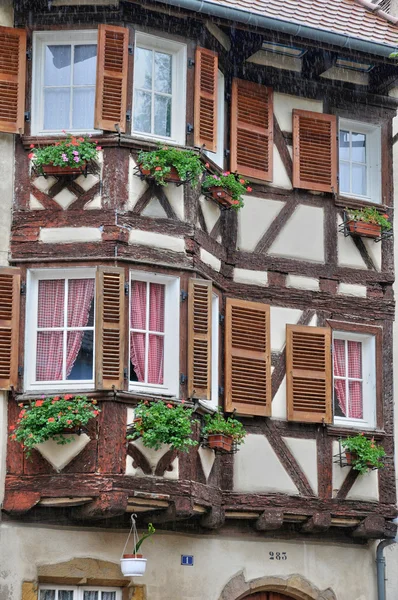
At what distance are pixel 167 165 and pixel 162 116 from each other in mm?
868

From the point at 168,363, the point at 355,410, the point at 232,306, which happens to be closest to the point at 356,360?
the point at 355,410

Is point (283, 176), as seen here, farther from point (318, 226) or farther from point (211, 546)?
point (211, 546)

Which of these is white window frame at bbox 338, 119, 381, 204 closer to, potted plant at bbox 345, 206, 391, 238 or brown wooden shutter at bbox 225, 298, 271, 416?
potted plant at bbox 345, 206, 391, 238

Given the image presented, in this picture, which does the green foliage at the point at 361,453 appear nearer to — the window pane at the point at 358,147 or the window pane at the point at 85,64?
the window pane at the point at 358,147

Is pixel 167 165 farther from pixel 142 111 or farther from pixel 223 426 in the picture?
pixel 223 426

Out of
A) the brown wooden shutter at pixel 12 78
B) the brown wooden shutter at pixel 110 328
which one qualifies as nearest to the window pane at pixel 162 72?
the brown wooden shutter at pixel 12 78

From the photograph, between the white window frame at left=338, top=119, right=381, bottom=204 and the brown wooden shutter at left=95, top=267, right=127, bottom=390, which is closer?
the brown wooden shutter at left=95, top=267, right=127, bottom=390

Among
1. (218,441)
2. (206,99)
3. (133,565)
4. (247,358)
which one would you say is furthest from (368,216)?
(133,565)

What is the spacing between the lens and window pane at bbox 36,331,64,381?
52.2ft

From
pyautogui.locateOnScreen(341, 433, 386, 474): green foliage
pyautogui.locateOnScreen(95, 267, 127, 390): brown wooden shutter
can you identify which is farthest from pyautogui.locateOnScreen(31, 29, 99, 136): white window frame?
pyautogui.locateOnScreen(341, 433, 386, 474): green foliage

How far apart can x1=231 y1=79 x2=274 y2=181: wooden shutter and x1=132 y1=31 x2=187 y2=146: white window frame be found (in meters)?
1.08

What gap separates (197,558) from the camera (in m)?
16.6

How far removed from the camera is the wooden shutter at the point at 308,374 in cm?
1748

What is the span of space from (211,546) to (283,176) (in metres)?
4.62
